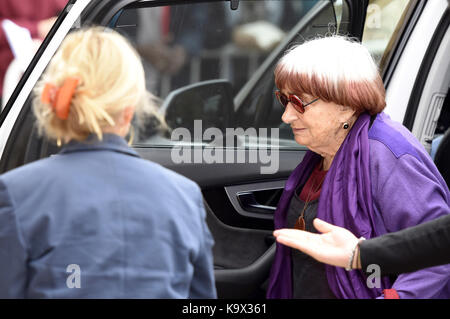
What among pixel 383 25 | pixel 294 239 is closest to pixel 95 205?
pixel 294 239

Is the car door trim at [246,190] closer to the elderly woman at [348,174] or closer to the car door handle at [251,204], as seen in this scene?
the car door handle at [251,204]

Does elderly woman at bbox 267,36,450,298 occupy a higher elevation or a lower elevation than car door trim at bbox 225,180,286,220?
higher

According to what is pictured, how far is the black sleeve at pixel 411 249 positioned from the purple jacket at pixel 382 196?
0.98ft

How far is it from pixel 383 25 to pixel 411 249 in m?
1.73

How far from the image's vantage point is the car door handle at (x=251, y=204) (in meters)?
3.22

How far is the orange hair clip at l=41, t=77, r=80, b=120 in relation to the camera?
1.45 m

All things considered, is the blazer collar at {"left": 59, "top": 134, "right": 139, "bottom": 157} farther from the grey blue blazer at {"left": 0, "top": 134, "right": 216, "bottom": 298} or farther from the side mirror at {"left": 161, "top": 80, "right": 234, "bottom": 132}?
the side mirror at {"left": 161, "top": 80, "right": 234, "bottom": 132}

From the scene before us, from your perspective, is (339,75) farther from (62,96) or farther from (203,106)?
(203,106)

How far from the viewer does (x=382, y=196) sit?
2086 mm

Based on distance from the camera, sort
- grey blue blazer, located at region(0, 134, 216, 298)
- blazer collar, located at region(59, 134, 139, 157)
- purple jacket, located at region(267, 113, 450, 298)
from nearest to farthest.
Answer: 1. grey blue blazer, located at region(0, 134, 216, 298)
2. blazer collar, located at region(59, 134, 139, 157)
3. purple jacket, located at region(267, 113, 450, 298)

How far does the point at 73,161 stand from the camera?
4.88 ft

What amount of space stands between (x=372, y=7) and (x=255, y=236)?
116 centimetres

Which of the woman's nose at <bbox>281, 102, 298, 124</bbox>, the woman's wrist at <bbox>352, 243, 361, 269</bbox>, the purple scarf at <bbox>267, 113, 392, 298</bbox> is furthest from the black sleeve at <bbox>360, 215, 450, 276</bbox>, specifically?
the woman's nose at <bbox>281, 102, 298, 124</bbox>
